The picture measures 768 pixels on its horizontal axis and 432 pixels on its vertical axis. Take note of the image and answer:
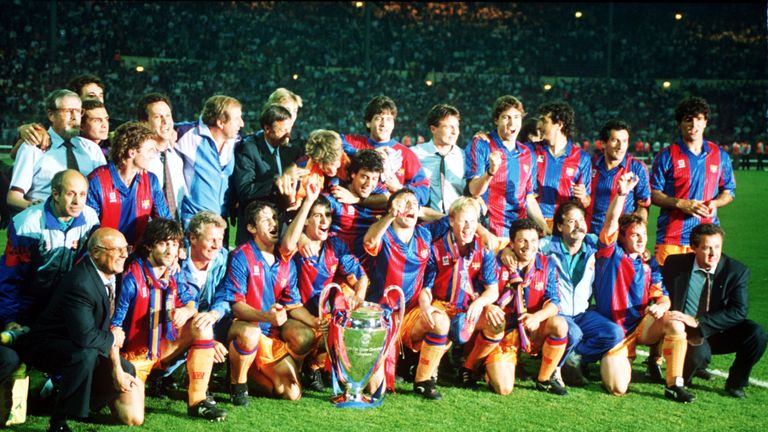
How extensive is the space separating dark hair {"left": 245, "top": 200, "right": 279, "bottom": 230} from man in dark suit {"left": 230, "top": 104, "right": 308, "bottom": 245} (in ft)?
1.16

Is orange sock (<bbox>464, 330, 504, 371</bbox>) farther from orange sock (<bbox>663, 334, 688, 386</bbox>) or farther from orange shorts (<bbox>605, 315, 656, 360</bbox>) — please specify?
orange sock (<bbox>663, 334, 688, 386</bbox>)

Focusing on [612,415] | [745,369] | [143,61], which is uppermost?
[143,61]

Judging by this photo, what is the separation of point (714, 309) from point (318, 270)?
2.71m

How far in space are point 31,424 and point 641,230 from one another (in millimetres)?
4040

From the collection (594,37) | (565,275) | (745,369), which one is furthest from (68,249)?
(594,37)

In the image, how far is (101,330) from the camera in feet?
14.2

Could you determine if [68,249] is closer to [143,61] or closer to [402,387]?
[402,387]

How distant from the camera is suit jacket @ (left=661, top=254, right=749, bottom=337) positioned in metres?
Result: 5.36

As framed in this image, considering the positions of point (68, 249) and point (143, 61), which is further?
point (143, 61)

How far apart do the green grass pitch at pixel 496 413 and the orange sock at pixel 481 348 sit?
0.67ft

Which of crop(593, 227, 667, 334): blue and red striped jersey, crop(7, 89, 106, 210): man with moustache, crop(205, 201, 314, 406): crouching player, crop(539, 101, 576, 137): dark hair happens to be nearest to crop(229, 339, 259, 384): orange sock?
crop(205, 201, 314, 406): crouching player

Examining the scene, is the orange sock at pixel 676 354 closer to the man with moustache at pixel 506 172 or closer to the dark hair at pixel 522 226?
the dark hair at pixel 522 226

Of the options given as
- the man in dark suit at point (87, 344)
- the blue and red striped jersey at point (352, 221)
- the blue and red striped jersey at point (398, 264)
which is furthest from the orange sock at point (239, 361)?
the blue and red striped jersey at point (352, 221)

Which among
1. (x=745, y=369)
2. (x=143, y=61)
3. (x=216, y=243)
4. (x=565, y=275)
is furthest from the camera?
(x=143, y=61)
